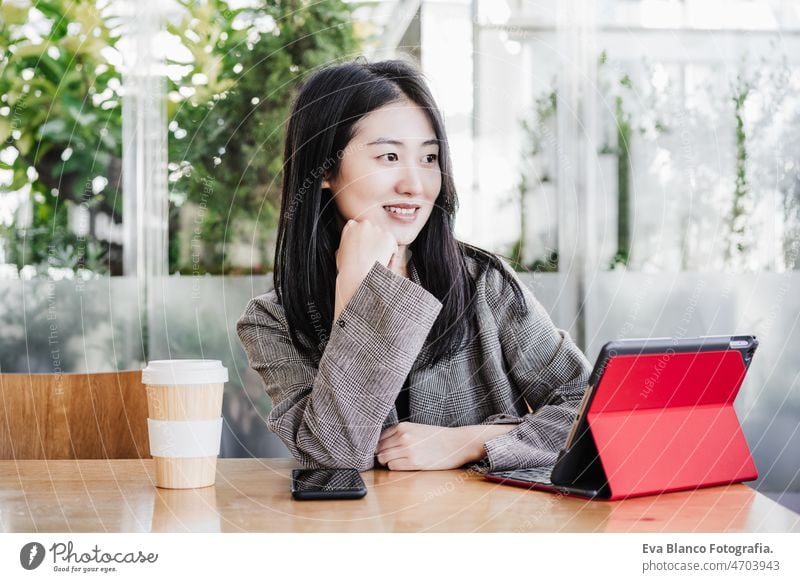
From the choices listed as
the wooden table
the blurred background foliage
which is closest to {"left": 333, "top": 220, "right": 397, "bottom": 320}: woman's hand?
the wooden table

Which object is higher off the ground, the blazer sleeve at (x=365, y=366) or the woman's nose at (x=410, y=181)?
the woman's nose at (x=410, y=181)

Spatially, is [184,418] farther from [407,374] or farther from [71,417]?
[71,417]

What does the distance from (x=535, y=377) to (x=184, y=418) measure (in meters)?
0.45

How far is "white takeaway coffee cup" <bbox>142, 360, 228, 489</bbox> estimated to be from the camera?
2.14ft

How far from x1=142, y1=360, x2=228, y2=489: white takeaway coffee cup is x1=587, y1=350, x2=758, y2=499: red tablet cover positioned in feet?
0.98

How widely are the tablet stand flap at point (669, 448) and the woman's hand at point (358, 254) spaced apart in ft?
1.02

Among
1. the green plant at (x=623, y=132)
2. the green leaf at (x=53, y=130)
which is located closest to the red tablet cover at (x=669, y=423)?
the green plant at (x=623, y=132)

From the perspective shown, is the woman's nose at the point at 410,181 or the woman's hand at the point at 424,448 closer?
the woman's hand at the point at 424,448

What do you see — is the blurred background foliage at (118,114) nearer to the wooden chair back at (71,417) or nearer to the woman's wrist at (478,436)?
the wooden chair back at (71,417)

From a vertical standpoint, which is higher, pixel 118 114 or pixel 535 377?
pixel 118 114

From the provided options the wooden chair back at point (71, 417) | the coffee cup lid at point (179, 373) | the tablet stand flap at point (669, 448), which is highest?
the coffee cup lid at point (179, 373)

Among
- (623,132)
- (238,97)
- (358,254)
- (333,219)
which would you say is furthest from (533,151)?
(358,254)

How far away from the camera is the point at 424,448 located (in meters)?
0.78

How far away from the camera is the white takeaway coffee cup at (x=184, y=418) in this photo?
2.14ft
